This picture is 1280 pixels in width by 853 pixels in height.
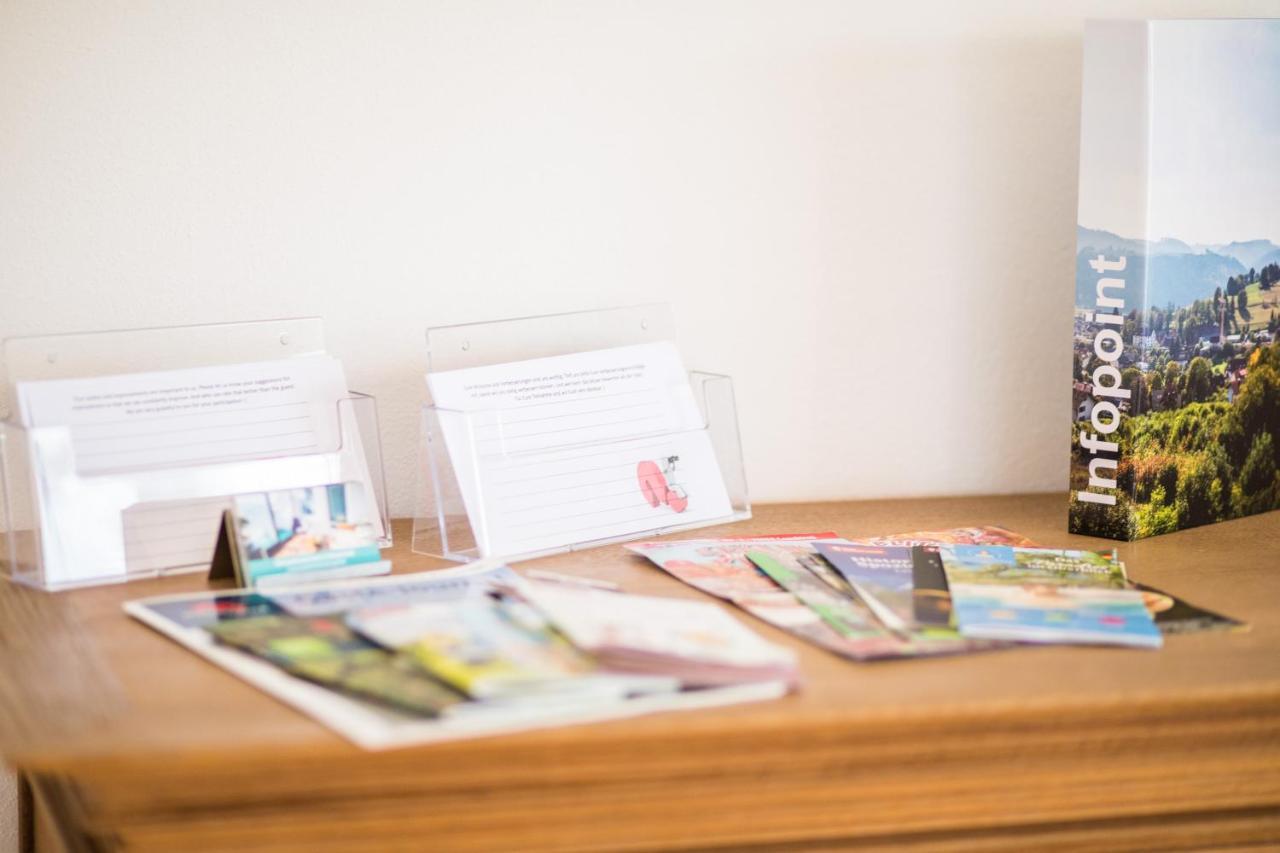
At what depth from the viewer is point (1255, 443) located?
1322mm

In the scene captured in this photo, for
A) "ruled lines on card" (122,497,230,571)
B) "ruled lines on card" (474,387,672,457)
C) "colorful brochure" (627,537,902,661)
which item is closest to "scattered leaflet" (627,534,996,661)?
"colorful brochure" (627,537,902,661)

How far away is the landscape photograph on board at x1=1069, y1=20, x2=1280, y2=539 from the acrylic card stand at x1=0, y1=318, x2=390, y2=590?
0.71m

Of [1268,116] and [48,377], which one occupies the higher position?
[1268,116]

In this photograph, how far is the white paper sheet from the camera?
109cm

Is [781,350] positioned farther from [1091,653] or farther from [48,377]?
[48,377]

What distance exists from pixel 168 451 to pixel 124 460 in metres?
0.04

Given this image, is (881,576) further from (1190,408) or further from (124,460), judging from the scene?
(124,460)

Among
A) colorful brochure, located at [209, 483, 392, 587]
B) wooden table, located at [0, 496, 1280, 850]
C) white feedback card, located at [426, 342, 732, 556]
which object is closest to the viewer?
wooden table, located at [0, 496, 1280, 850]

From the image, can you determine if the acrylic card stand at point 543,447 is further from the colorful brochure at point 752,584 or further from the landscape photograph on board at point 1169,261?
the landscape photograph on board at point 1169,261

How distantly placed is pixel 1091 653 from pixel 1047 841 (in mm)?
136

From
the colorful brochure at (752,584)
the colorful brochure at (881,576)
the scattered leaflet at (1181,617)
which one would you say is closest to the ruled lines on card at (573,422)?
the colorful brochure at (752,584)

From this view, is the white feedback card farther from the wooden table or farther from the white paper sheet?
the wooden table

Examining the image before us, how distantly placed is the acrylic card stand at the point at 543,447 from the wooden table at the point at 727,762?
0.31 meters

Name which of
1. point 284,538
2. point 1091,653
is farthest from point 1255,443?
point 284,538
